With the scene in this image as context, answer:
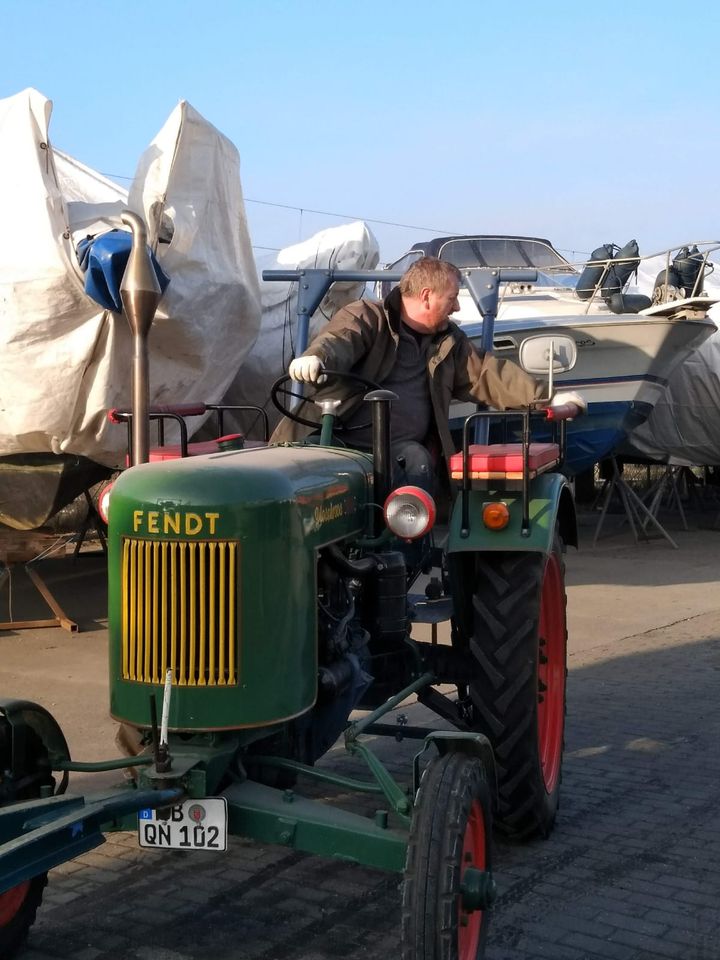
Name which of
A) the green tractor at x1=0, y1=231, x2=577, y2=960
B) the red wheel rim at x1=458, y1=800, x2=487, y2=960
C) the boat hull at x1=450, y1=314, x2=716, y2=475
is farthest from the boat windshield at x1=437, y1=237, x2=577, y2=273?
the red wheel rim at x1=458, y1=800, x2=487, y2=960

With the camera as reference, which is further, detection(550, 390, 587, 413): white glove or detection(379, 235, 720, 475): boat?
detection(379, 235, 720, 475): boat

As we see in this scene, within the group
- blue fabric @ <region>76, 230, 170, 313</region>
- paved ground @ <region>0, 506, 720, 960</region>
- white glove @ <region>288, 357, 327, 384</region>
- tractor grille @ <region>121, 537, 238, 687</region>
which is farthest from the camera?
blue fabric @ <region>76, 230, 170, 313</region>

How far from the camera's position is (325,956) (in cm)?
315

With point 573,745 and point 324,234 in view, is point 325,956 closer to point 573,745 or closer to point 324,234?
point 573,745

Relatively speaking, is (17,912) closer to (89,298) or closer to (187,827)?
(187,827)

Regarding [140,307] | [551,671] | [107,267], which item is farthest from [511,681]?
[107,267]

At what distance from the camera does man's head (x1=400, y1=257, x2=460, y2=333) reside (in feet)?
14.4

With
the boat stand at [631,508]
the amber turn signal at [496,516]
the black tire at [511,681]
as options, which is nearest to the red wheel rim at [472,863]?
the black tire at [511,681]

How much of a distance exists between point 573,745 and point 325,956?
7.94 ft

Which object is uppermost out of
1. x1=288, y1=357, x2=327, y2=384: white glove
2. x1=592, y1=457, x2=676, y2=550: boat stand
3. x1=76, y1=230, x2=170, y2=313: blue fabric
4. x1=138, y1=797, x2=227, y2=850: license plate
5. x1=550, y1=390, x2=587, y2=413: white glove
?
x1=76, y1=230, x2=170, y2=313: blue fabric

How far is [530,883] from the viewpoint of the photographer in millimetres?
3688

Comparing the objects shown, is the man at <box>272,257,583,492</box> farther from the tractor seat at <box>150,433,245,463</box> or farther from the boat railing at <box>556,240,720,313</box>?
the boat railing at <box>556,240,720,313</box>

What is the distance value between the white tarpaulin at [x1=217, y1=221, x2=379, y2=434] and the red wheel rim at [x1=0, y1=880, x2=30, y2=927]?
604cm

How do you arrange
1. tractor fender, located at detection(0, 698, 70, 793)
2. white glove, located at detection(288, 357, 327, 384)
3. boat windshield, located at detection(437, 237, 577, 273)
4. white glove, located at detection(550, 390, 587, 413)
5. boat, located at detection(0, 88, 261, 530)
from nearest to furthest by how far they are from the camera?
tractor fender, located at detection(0, 698, 70, 793), white glove, located at detection(288, 357, 327, 384), white glove, located at detection(550, 390, 587, 413), boat, located at detection(0, 88, 261, 530), boat windshield, located at detection(437, 237, 577, 273)
